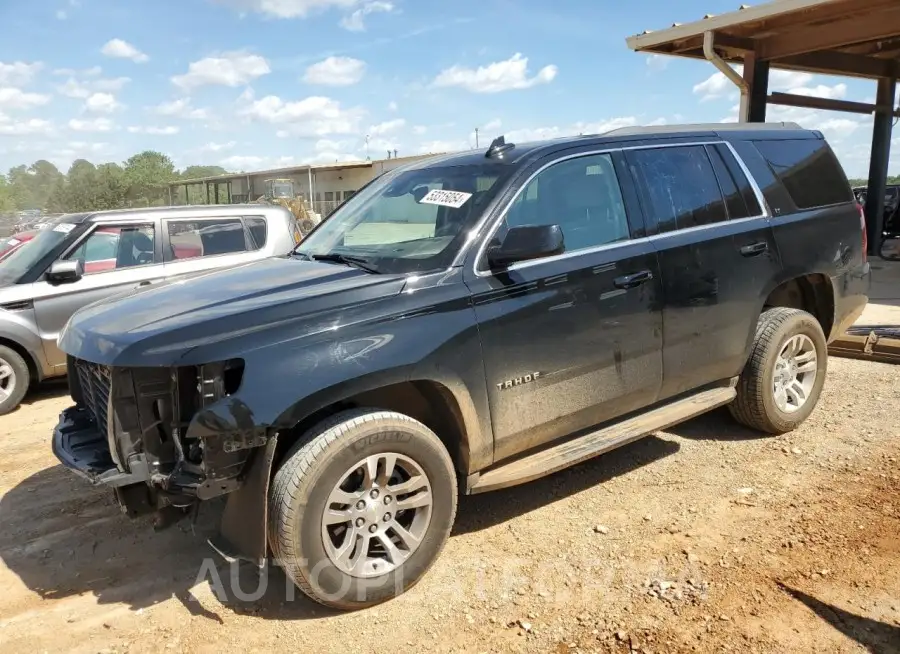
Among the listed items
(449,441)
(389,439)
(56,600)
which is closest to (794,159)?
(449,441)

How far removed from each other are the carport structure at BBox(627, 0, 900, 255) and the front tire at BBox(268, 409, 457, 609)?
905 cm

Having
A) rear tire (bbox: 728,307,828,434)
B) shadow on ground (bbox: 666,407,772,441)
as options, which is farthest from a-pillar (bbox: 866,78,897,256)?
shadow on ground (bbox: 666,407,772,441)

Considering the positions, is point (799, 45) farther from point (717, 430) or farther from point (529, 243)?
point (529, 243)

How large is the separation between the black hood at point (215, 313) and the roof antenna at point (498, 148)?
1030 millimetres

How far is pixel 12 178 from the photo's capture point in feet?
333

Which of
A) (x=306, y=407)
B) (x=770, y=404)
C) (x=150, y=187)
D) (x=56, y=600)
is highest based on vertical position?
(x=150, y=187)

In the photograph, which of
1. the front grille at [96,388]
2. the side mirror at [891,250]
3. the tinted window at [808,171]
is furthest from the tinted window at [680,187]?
the side mirror at [891,250]

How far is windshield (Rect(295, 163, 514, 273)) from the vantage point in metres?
3.36

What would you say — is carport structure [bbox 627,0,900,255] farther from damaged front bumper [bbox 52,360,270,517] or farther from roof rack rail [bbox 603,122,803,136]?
damaged front bumper [bbox 52,360,270,517]

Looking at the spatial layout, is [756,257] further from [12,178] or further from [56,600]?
[12,178]

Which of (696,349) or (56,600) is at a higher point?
(696,349)

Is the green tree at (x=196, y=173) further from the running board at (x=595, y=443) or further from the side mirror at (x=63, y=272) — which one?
the running board at (x=595, y=443)

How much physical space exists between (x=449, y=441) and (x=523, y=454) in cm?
47

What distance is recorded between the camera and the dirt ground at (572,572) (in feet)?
9.11
